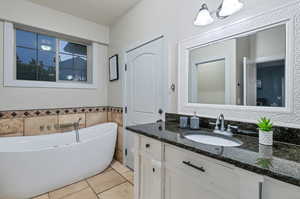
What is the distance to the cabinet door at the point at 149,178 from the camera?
108 centimetres

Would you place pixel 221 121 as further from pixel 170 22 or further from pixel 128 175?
pixel 128 175

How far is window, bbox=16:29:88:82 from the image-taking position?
7.43ft

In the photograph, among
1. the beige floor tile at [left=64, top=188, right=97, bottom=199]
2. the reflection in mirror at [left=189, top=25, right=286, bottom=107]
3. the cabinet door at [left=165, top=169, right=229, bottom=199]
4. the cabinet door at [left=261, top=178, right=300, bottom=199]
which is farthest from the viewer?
the beige floor tile at [left=64, top=188, right=97, bottom=199]

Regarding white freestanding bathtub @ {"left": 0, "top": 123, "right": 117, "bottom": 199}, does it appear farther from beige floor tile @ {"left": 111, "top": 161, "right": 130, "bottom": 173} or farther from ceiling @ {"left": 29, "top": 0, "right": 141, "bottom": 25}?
ceiling @ {"left": 29, "top": 0, "right": 141, "bottom": 25}

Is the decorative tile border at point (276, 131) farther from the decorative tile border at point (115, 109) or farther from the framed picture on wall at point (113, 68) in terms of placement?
the framed picture on wall at point (113, 68)

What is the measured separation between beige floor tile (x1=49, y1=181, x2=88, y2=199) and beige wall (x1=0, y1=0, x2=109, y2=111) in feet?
4.13

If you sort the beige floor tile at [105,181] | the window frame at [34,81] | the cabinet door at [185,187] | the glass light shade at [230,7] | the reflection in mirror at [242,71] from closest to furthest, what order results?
the cabinet door at [185,187] → the reflection in mirror at [242,71] → the glass light shade at [230,7] → the beige floor tile at [105,181] → the window frame at [34,81]

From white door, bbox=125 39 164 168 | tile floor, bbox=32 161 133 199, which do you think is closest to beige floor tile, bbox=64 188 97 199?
tile floor, bbox=32 161 133 199

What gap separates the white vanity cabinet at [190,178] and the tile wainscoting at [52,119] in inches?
56.4

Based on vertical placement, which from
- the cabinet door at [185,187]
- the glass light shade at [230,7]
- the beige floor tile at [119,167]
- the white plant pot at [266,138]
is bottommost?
the beige floor tile at [119,167]

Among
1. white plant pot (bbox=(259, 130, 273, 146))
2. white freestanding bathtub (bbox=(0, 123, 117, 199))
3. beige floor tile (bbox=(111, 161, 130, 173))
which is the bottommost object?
beige floor tile (bbox=(111, 161, 130, 173))

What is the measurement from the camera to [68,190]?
177 cm

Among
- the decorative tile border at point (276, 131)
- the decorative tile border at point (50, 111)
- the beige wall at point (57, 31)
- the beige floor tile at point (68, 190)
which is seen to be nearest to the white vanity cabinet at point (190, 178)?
the decorative tile border at point (276, 131)

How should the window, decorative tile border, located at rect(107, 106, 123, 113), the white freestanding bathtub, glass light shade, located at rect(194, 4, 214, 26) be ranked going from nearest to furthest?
glass light shade, located at rect(194, 4, 214, 26)
the white freestanding bathtub
the window
decorative tile border, located at rect(107, 106, 123, 113)
